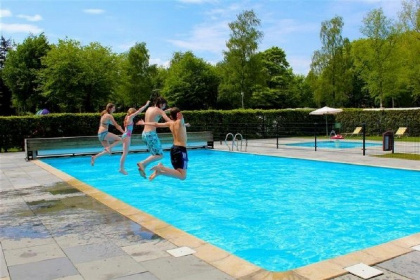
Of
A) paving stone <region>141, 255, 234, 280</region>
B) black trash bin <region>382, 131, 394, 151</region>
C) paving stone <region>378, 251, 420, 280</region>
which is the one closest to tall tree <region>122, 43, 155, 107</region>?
A: black trash bin <region>382, 131, 394, 151</region>

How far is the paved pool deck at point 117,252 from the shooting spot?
413 centimetres

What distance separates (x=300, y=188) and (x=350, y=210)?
8.49ft

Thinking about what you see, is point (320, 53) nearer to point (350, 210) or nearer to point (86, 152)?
point (86, 152)

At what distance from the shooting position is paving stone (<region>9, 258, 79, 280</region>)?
409 cm

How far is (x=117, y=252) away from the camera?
190 inches

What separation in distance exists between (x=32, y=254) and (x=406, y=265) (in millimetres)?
4583

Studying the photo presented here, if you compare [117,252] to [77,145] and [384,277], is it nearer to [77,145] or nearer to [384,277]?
[384,277]

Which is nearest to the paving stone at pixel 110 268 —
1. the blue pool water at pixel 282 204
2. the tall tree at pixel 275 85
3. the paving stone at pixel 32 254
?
the paving stone at pixel 32 254

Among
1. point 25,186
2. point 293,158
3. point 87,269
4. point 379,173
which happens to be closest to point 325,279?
point 87,269

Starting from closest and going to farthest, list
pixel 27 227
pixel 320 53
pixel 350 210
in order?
pixel 27 227 < pixel 350 210 < pixel 320 53

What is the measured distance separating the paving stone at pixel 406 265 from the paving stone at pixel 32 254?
13.0 ft

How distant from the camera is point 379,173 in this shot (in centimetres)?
1255

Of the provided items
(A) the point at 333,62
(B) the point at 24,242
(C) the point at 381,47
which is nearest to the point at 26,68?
(A) the point at 333,62

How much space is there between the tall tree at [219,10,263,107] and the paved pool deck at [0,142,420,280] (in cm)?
4009
